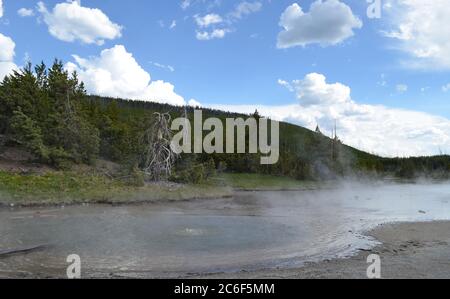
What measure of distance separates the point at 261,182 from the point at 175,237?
43.1 m

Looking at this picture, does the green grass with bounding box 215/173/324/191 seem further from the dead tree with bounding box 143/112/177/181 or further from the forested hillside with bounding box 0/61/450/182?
the dead tree with bounding box 143/112/177/181

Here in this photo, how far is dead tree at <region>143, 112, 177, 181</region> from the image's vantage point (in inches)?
1683

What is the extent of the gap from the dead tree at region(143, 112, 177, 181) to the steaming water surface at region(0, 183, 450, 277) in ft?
41.8

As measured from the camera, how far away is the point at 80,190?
33.1 m

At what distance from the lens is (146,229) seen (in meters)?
20.3

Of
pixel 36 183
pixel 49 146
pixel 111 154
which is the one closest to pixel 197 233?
pixel 36 183

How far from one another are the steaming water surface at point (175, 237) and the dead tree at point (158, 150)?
41.8 ft

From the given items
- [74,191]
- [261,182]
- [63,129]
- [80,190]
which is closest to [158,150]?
[63,129]

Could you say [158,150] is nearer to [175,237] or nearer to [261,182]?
[261,182]

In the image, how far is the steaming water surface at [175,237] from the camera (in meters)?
13.1

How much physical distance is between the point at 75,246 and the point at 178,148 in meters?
32.2

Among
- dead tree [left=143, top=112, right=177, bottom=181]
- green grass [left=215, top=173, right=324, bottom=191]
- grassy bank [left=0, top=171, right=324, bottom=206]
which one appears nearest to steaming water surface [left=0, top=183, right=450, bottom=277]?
grassy bank [left=0, top=171, right=324, bottom=206]

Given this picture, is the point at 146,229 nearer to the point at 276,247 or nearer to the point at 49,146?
the point at 276,247

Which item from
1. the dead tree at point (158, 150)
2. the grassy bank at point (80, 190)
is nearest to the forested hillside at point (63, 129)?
the dead tree at point (158, 150)
